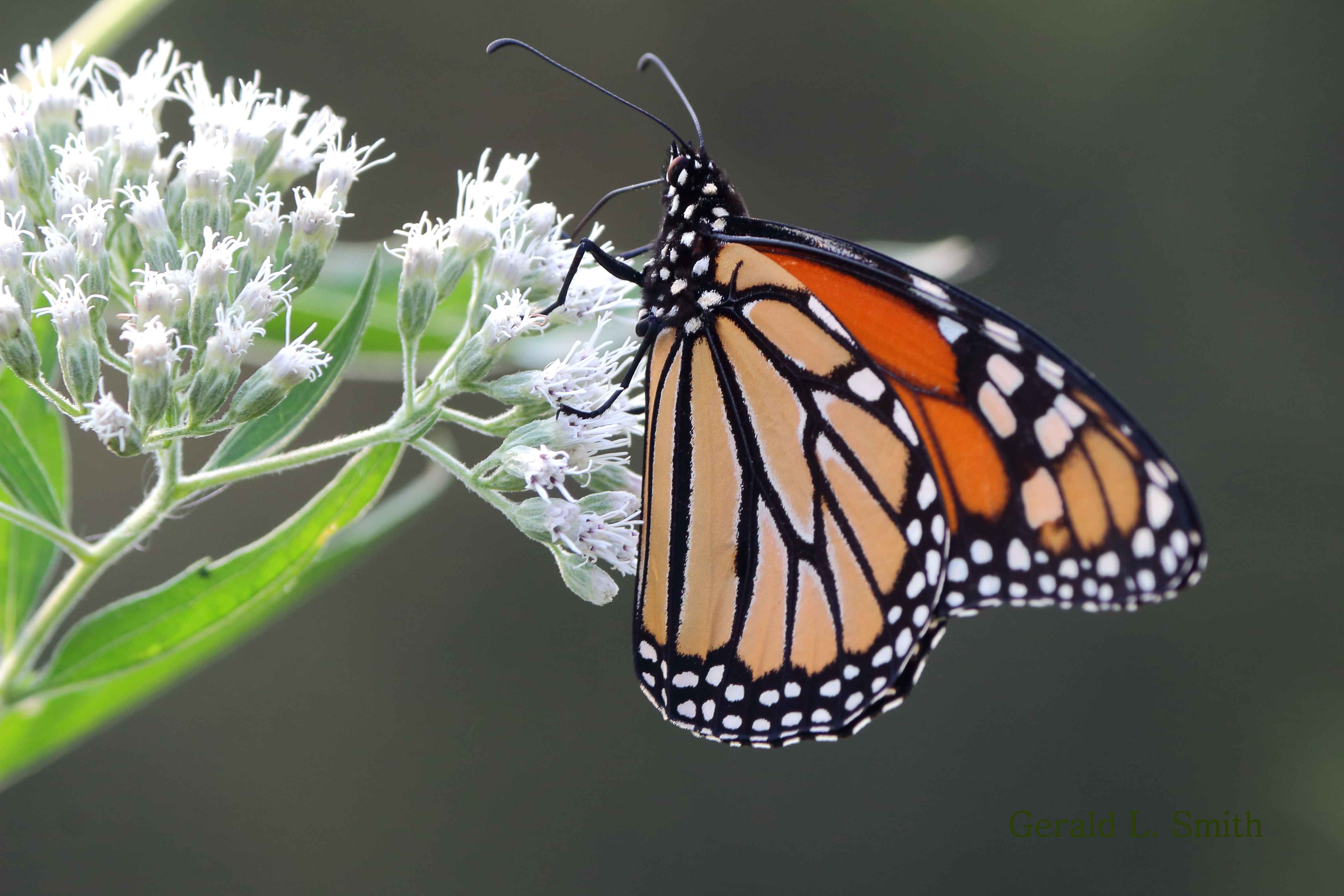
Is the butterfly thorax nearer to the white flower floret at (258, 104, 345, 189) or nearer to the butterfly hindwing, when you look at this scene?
the butterfly hindwing

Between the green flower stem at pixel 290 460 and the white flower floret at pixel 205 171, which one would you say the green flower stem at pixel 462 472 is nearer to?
the green flower stem at pixel 290 460

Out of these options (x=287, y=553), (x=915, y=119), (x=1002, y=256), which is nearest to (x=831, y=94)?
(x=915, y=119)

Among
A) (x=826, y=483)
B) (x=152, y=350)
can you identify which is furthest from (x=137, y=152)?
(x=826, y=483)

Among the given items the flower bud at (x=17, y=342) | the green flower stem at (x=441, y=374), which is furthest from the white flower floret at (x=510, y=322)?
the flower bud at (x=17, y=342)

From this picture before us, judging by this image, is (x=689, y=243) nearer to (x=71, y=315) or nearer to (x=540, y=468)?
(x=540, y=468)

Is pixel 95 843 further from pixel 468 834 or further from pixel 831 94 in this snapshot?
pixel 831 94

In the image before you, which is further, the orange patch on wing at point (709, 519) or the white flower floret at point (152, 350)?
the orange patch on wing at point (709, 519)
